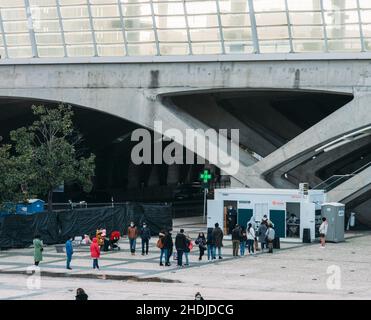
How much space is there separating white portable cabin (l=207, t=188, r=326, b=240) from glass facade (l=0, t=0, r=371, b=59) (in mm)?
8509

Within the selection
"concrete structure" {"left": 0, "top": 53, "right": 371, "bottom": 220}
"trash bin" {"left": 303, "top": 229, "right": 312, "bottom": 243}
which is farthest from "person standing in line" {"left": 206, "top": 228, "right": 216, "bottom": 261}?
"concrete structure" {"left": 0, "top": 53, "right": 371, "bottom": 220}

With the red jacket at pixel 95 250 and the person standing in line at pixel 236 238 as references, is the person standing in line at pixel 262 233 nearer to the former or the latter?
the person standing in line at pixel 236 238

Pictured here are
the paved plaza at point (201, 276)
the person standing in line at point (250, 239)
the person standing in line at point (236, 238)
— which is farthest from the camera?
the person standing in line at point (250, 239)

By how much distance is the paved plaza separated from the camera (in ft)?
91.4

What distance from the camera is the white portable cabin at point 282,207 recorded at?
4241cm

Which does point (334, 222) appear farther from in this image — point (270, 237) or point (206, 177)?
point (206, 177)

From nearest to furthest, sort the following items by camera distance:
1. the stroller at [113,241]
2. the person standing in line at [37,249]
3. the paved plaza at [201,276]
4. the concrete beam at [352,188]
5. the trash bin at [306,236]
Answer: the paved plaza at [201,276] → the person standing in line at [37,249] → the stroller at [113,241] → the trash bin at [306,236] → the concrete beam at [352,188]

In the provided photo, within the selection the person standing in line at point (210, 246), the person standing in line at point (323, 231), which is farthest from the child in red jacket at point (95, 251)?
the person standing in line at point (323, 231)

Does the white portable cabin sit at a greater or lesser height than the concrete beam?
lesser

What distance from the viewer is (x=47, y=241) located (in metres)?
41.4

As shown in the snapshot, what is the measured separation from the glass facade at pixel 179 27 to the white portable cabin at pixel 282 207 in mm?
8509

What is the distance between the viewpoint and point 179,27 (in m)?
50.3

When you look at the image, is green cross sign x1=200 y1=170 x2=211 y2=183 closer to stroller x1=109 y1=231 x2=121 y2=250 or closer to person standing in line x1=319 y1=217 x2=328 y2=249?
person standing in line x1=319 y1=217 x2=328 y2=249

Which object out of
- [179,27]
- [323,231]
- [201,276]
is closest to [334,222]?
[323,231]
